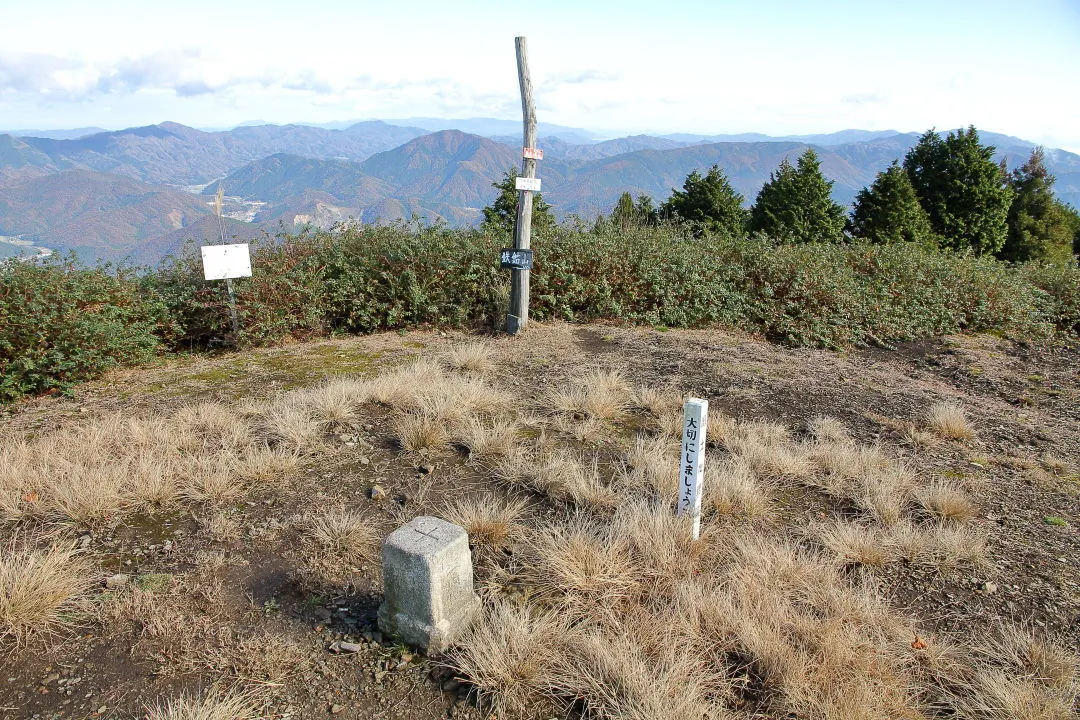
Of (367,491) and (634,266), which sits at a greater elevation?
(634,266)

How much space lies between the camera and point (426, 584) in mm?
2350

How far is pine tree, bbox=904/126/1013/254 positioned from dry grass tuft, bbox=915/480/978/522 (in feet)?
72.8

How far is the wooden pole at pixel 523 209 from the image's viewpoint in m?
7.26

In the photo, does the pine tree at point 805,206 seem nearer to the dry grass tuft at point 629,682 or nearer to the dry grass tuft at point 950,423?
the dry grass tuft at point 950,423

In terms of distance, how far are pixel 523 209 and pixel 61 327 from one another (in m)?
4.73

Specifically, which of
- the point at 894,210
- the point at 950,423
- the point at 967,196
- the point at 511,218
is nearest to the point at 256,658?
the point at 950,423

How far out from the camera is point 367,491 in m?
3.76

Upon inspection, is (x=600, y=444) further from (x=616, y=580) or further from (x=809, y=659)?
(x=809, y=659)

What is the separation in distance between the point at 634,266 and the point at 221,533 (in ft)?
22.0

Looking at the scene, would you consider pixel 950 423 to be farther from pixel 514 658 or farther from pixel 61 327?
pixel 61 327

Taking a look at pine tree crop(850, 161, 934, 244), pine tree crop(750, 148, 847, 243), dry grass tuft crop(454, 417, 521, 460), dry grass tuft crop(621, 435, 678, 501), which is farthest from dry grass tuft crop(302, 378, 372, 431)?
pine tree crop(750, 148, 847, 243)

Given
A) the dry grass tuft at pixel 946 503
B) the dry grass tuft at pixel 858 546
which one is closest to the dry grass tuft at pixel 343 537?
the dry grass tuft at pixel 858 546

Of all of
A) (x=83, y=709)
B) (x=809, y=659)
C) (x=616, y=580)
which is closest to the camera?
(x=83, y=709)

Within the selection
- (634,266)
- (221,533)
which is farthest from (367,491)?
(634,266)
